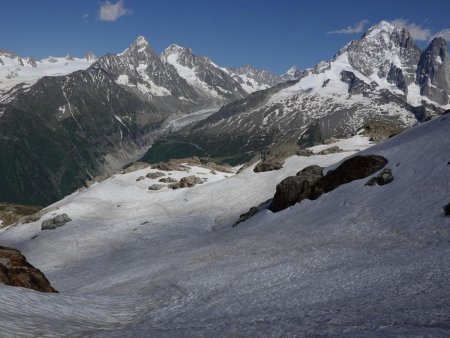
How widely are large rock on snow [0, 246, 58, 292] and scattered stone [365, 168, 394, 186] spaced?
2922 cm

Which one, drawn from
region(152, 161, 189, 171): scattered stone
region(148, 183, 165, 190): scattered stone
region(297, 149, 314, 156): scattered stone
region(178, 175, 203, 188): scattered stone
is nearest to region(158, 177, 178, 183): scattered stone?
region(148, 183, 165, 190): scattered stone

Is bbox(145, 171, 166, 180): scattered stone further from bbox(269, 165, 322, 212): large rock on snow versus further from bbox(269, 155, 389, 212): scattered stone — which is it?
bbox(269, 165, 322, 212): large rock on snow

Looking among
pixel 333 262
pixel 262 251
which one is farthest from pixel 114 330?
pixel 262 251

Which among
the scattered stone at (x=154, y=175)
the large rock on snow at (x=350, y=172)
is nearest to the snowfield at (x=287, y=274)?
the large rock on snow at (x=350, y=172)

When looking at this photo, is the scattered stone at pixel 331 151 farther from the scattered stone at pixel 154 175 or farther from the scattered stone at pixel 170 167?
the scattered stone at pixel 170 167

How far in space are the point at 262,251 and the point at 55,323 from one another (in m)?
19.2

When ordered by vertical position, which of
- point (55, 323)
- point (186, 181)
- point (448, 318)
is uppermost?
point (186, 181)

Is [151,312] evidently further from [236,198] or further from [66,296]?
[236,198]

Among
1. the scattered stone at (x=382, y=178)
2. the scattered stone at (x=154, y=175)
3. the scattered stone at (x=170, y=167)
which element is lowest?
the scattered stone at (x=382, y=178)

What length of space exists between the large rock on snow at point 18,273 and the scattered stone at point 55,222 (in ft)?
161

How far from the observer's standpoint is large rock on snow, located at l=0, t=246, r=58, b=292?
24781 millimetres

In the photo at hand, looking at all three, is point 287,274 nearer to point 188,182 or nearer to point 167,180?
point 188,182

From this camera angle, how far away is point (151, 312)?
2141cm

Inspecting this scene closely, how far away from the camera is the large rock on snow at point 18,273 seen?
2478 centimetres
